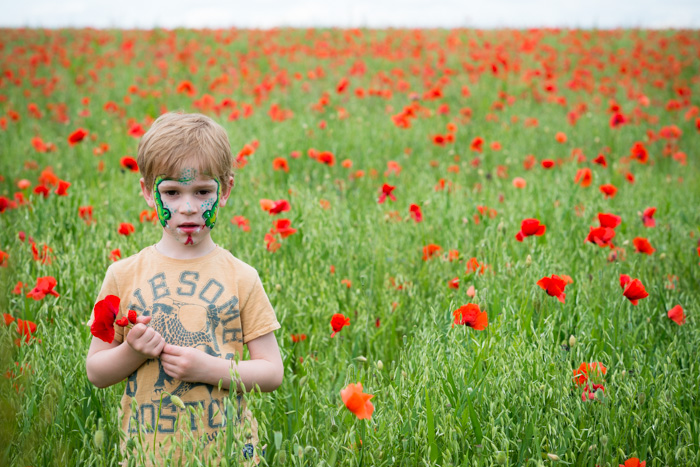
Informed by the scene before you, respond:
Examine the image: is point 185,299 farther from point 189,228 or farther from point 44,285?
point 44,285

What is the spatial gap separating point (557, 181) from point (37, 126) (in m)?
5.52

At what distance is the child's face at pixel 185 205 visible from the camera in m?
1.43

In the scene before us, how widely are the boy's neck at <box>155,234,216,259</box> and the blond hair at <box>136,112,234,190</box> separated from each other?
0.17 m

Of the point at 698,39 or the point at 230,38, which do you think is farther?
the point at 698,39

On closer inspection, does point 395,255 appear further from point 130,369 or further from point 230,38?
point 230,38

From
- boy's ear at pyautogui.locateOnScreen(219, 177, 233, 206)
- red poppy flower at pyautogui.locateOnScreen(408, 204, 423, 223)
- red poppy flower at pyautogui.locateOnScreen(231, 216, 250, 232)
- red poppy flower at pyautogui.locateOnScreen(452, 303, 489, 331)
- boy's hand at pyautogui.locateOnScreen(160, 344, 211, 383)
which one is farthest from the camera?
red poppy flower at pyautogui.locateOnScreen(231, 216, 250, 232)

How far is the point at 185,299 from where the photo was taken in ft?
4.67

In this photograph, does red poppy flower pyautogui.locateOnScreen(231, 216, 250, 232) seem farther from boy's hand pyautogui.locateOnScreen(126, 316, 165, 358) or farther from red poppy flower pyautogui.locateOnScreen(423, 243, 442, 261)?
boy's hand pyautogui.locateOnScreen(126, 316, 165, 358)

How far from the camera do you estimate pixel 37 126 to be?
6.09m

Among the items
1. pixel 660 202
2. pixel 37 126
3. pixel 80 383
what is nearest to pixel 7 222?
→ pixel 80 383

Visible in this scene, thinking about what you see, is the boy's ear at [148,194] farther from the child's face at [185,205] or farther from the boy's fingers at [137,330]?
the boy's fingers at [137,330]

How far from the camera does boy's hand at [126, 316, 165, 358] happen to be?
1239mm

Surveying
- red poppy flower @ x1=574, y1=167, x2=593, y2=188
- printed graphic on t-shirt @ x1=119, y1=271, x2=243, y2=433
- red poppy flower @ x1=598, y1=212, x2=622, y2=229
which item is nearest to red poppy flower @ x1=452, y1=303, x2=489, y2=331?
printed graphic on t-shirt @ x1=119, y1=271, x2=243, y2=433

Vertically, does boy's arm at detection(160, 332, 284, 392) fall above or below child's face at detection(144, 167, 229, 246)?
below
